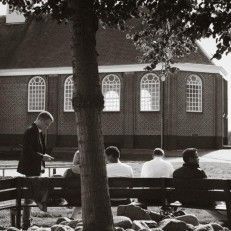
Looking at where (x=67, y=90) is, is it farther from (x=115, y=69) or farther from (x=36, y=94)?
(x=115, y=69)

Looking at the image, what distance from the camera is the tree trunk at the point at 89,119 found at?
6.16 metres

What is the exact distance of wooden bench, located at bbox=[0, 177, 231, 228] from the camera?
778cm

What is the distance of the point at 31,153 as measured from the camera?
28.1 ft

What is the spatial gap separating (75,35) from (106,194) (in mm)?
1838

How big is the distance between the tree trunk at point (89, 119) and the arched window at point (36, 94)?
110ft

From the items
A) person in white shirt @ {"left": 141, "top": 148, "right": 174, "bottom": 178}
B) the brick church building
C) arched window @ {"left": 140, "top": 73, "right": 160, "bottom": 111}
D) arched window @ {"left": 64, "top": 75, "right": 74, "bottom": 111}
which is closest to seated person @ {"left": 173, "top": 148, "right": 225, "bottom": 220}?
person in white shirt @ {"left": 141, "top": 148, "right": 174, "bottom": 178}

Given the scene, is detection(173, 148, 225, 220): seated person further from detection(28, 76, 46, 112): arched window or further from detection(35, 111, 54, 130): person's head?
detection(28, 76, 46, 112): arched window

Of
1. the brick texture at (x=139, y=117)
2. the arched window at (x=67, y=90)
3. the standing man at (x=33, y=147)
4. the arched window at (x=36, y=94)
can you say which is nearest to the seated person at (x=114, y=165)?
the standing man at (x=33, y=147)

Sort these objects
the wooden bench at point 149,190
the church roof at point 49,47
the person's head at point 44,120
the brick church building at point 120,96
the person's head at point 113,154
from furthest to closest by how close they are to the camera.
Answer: the church roof at point 49,47 < the brick church building at point 120,96 < the person's head at point 113,154 < the person's head at point 44,120 < the wooden bench at point 149,190

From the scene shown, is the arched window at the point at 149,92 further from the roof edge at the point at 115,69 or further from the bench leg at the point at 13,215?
the bench leg at the point at 13,215

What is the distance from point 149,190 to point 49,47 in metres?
33.3

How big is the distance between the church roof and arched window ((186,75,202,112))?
1.30m

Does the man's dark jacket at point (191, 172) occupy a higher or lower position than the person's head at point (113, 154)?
lower

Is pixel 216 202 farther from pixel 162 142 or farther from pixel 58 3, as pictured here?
pixel 162 142
